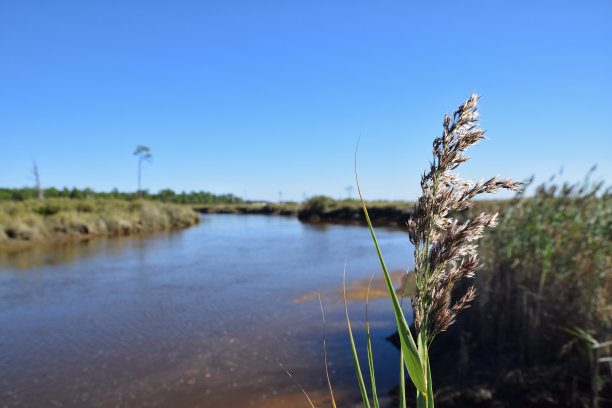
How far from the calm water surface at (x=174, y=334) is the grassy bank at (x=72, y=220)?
528cm

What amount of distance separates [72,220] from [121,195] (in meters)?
45.8

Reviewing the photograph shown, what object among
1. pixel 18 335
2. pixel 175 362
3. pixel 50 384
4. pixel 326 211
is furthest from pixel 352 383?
pixel 326 211

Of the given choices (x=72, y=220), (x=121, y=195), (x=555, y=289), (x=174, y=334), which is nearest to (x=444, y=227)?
(x=555, y=289)

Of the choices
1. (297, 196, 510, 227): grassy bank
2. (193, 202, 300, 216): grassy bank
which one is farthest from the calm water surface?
(193, 202, 300, 216): grassy bank

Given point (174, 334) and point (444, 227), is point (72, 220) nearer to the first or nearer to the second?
point (174, 334)

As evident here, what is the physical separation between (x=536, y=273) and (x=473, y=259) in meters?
4.49

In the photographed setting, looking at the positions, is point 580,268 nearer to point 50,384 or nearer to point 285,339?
point 285,339

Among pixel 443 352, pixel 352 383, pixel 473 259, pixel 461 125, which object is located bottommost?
pixel 352 383

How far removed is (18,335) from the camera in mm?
6695

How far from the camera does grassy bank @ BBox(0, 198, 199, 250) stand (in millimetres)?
17969

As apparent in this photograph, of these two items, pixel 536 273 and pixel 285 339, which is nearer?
pixel 536 273

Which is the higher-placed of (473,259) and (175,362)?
(473,259)

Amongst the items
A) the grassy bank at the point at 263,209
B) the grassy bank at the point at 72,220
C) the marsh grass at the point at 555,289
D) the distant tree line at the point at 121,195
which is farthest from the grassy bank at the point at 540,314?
the grassy bank at the point at 263,209

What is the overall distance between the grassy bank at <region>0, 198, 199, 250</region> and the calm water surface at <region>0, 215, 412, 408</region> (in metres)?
5.28
